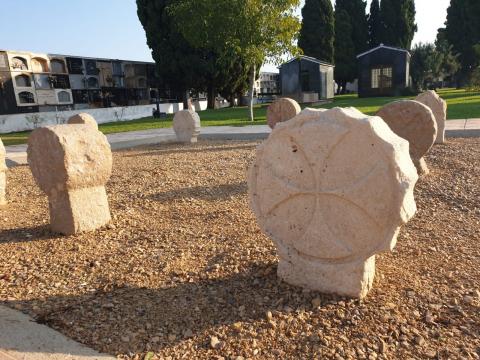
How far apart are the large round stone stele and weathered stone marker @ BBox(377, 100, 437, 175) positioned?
3.58 meters

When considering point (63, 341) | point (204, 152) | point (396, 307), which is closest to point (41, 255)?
point (63, 341)

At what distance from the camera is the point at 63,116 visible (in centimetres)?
2427

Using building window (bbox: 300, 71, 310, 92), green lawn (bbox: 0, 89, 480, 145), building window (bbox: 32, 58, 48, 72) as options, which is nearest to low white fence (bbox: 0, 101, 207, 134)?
green lawn (bbox: 0, 89, 480, 145)

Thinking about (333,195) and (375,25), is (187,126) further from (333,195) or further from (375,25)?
(375,25)

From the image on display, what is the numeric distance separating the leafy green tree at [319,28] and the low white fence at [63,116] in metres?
14.4

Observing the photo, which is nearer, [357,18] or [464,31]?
[464,31]

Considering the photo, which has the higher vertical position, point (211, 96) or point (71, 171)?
point (211, 96)

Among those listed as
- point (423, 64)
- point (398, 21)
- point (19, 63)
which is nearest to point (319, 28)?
point (398, 21)

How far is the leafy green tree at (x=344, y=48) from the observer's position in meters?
38.7

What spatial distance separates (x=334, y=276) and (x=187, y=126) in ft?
31.7

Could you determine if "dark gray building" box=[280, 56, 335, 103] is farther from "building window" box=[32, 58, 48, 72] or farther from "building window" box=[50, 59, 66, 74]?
"building window" box=[32, 58, 48, 72]

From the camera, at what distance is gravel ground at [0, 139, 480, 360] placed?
2.24m

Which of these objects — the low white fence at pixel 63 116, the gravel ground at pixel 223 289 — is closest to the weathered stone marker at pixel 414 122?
the gravel ground at pixel 223 289

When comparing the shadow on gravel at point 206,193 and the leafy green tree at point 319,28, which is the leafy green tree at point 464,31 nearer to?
the leafy green tree at point 319,28
